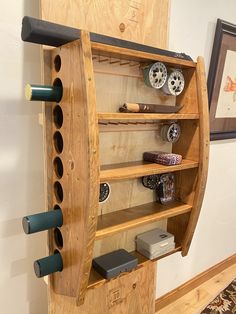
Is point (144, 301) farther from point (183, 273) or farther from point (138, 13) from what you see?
point (138, 13)

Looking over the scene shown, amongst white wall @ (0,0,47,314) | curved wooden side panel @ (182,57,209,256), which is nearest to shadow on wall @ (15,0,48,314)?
white wall @ (0,0,47,314)

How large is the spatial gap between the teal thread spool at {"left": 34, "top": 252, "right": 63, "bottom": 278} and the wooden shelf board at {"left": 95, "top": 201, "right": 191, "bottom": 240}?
19 cm

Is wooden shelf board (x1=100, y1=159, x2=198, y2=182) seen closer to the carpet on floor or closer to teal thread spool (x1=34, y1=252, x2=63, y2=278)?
teal thread spool (x1=34, y1=252, x2=63, y2=278)

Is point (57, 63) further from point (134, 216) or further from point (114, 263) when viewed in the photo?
point (114, 263)

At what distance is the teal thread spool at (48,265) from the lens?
923mm

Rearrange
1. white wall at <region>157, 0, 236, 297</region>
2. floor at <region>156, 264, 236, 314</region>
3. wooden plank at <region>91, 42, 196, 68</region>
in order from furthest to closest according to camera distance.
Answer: floor at <region>156, 264, 236, 314</region>, white wall at <region>157, 0, 236, 297</region>, wooden plank at <region>91, 42, 196, 68</region>

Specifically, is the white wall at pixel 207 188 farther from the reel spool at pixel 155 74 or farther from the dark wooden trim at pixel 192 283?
the reel spool at pixel 155 74

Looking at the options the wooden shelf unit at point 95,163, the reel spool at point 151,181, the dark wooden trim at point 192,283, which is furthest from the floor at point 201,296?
the reel spool at point 151,181

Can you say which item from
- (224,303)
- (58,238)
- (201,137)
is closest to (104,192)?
(58,238)

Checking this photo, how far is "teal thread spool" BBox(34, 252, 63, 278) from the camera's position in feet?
3.03

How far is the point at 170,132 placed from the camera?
1179 millimetres

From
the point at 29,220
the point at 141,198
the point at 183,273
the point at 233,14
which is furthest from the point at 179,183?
the point at 233,14

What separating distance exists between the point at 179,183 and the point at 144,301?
651 mm

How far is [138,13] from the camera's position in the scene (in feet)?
3.53
